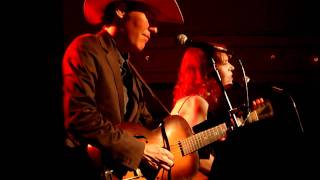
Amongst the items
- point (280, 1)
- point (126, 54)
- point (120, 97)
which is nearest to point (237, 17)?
point (280, 1)

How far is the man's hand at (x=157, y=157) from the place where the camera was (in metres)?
2.64

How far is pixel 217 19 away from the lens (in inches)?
214

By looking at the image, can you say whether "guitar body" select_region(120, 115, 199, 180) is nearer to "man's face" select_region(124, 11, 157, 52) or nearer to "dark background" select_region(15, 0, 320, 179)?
"man's face" select_region(124, 11, 157, 52)

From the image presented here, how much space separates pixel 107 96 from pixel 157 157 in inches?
21.5

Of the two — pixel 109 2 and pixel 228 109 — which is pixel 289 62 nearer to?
pixel 228 109

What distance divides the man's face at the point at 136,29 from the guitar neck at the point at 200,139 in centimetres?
85

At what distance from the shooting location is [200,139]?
10.8 feet

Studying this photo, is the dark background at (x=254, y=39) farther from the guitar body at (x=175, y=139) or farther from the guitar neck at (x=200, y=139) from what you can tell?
the guitar body at (x=175, y=139)

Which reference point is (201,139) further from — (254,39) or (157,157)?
(254,39)

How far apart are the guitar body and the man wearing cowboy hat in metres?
0.09

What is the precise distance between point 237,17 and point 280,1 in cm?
69

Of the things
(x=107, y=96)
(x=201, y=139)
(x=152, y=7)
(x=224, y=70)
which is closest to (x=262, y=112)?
(x=224, y=70)

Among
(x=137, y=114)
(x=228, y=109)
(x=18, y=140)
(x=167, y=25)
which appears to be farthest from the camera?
(x=167, y=25)

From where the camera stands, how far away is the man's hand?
8.67 feet
